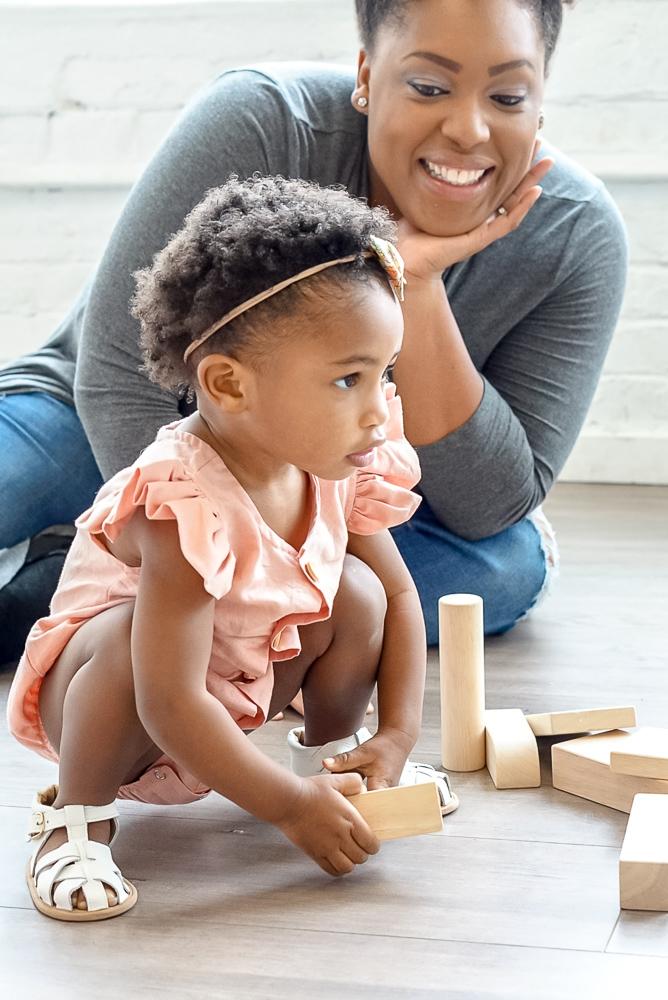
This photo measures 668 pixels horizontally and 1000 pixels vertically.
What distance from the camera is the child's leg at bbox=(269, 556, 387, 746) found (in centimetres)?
114

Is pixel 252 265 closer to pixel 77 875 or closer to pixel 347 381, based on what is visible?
pixel 347 381

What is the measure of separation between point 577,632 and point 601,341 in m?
0.36

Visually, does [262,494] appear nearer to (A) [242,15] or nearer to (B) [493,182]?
(B) [493,182]

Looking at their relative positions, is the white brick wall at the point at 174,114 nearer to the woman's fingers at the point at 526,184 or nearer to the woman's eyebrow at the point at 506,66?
the woman's fingers at the point at 526,184

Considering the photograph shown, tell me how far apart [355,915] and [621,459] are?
1.73 m

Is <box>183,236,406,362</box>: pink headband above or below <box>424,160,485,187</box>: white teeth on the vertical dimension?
above

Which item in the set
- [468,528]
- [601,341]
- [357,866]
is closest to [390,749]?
[357,866]

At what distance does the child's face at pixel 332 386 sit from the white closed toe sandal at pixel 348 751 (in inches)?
10.6

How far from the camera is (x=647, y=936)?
950 mm

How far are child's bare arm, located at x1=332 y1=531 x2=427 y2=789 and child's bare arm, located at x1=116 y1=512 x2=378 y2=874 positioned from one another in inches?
4.1

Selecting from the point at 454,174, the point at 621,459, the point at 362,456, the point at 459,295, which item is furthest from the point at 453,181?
the point at 621,459

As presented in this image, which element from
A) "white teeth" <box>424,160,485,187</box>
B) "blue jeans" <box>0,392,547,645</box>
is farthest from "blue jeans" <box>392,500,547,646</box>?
"white teeth" <box>424,160,485,187</box>

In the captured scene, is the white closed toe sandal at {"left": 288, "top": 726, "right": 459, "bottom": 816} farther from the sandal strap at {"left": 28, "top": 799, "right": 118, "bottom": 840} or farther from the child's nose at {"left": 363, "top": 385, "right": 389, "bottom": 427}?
the child's nose at {"left": 363, "top": 385, "right": 389, "bottom": 427}

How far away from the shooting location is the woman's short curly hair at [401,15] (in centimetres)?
132
